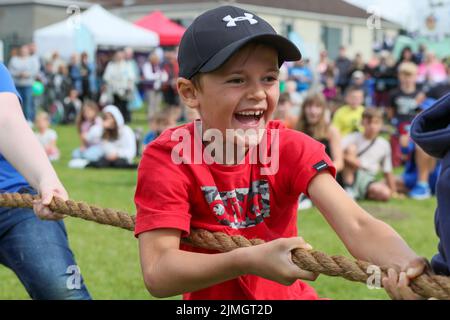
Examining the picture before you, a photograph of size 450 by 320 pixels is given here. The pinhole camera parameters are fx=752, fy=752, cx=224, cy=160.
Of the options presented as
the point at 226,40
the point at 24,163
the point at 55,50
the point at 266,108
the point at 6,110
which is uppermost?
the point at 226,40

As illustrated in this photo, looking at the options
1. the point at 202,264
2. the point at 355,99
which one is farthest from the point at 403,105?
the point at 202,264

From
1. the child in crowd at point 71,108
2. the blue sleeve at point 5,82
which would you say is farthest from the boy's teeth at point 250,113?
the child in crowd at point 71,108

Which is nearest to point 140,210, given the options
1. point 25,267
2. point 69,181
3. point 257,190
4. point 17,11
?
point 257,190

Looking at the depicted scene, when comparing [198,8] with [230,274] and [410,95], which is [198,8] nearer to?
[410,95]

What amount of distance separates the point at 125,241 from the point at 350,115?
226 inches

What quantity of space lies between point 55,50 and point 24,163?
1058 inches

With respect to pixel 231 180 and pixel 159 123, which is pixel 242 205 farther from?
pixel 159 123

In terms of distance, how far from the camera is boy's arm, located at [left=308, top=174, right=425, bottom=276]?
234cm

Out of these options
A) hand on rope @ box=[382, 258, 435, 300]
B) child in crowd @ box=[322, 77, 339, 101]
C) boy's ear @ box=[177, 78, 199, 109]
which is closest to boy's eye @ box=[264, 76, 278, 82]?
boy's ear @ box=[177, 78, 199, 109]

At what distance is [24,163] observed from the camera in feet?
11.3

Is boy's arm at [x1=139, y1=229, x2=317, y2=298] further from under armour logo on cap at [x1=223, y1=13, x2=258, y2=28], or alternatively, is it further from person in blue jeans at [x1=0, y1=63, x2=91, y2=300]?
person in blue jeans at [x1=0, y1=63, x2=91, y2=300]

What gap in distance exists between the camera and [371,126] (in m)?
10.4

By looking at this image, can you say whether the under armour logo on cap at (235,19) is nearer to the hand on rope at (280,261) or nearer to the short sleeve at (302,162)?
the short sleeve at (302,162)

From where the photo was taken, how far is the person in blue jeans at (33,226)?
3322 mm
